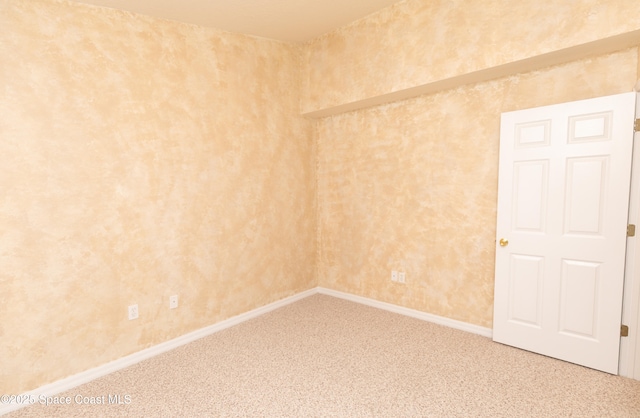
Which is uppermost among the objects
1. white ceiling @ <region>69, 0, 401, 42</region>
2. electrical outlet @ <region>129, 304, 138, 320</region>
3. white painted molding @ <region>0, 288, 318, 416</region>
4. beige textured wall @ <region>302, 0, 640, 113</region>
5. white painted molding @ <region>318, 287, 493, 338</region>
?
white ceiling @ <region>69, 0, 401, 42</region>

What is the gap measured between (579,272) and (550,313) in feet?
1.32

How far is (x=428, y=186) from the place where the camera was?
3305 millimetres

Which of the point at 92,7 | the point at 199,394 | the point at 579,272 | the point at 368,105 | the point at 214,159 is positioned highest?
the point at 92,7

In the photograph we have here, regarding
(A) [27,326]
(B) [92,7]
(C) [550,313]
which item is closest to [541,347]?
(C) [550,313]

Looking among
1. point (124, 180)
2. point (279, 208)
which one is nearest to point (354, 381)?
point (279, 208)

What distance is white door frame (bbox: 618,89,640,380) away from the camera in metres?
2.23

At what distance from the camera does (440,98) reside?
3166 mm

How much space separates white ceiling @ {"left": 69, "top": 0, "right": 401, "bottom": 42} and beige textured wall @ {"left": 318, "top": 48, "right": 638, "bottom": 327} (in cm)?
102

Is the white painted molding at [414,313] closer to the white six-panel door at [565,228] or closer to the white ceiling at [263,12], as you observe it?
the white six-panel door at [565,228]

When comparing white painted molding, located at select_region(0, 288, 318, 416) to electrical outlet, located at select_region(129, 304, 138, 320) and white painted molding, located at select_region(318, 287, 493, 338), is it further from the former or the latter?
white painted molding, located at select_region(318, 287, 493, 338)

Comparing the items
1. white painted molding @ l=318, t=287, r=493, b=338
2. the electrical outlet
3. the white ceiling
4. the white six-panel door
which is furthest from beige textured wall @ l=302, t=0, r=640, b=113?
the electrical outlet

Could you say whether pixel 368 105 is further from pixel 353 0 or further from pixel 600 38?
pixel 600 38

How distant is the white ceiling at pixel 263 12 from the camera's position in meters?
2.59

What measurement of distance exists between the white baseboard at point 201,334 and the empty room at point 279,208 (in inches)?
0.6
